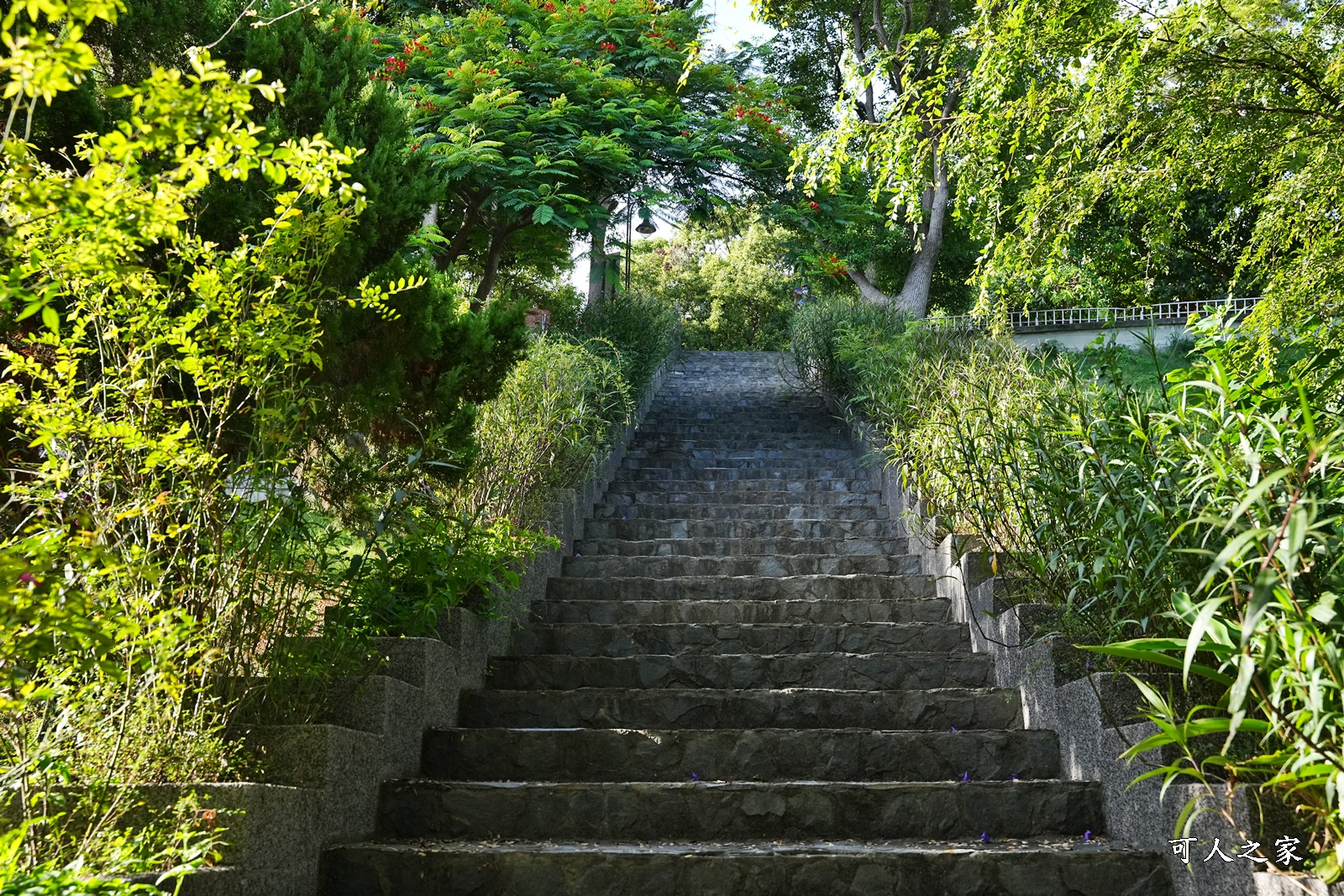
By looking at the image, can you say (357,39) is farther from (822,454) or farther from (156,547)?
(822,454)

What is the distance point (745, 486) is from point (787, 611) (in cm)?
277

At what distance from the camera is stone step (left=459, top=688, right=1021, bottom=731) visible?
4.27 meters

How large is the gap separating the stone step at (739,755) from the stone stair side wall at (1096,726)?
223mm

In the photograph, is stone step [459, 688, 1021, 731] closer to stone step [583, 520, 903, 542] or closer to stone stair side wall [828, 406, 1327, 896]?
stone stair side wall [828, 406, 1327, 896]

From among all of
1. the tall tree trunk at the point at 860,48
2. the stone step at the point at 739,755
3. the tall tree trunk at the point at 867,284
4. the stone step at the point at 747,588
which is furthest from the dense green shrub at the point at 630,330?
the tall tree trunk at the point at 860,48

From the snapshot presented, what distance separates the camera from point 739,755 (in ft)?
13.0

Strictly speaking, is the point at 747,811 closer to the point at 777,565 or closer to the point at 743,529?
the point at 777,565

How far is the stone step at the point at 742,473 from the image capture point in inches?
328

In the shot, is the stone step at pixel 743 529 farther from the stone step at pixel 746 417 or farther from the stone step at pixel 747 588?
the stone step at pixel 746 417

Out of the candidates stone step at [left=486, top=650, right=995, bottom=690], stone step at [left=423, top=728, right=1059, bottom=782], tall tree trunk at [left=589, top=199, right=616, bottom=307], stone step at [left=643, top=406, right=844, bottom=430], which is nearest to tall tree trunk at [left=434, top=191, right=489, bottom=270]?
tall tree trunk at [left=589, top=199, right=616, bottom=307]

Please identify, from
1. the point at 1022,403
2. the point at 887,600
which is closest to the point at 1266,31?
the point at 1022,403

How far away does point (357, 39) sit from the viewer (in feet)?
14.6

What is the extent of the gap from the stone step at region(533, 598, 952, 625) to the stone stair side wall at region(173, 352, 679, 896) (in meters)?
0.87

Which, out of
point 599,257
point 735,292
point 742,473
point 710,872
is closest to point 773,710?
point 710,872
